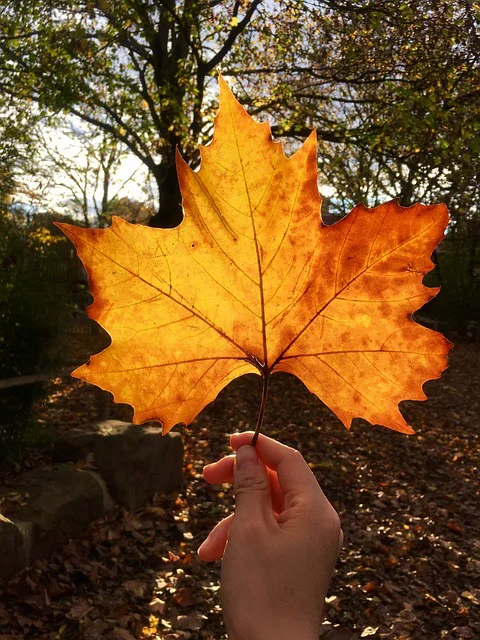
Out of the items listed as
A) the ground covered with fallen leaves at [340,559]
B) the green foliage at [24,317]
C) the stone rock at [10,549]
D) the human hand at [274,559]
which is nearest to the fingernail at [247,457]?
the human hand at [274,559]

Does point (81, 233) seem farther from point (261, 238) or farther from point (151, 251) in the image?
point (261, 238)

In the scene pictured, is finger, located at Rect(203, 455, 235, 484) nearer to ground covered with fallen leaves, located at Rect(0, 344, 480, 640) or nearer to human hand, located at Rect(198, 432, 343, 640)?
human hand, located at Rect(198, 432, 343, 640)

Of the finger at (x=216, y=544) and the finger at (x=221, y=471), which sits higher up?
the finger at (x=221, y=471)

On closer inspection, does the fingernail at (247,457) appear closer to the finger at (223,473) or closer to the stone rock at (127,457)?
the finger at (223,473)

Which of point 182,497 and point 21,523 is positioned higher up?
point 182,497

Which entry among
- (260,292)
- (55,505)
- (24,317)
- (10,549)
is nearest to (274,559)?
(260,292)

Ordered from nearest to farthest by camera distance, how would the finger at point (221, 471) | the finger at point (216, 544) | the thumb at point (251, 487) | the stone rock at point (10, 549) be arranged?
the thumb at point (251, 487) → the finger at point (216, 544) → the finger at point (221, 471) → the stone rock at point (10, 549)

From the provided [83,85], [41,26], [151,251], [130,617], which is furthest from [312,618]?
[41,26]
